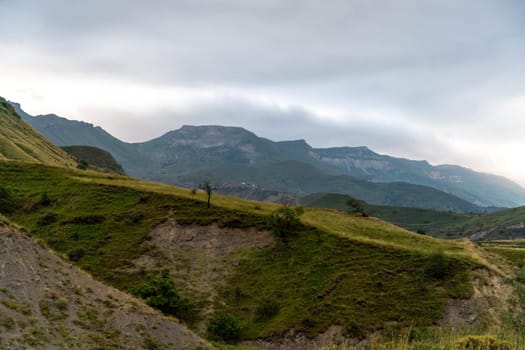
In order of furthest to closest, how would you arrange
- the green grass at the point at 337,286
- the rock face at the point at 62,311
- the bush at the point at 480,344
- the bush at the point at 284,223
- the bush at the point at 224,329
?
1. the bush at the point at 284,223
2. the green grass at the point at 337,286
3. the bush at the point at 224,329
4. the rock face at the point at 62,311
5. the bush at the point at 480,344

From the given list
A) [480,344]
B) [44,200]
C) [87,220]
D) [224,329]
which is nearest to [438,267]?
[224,329]

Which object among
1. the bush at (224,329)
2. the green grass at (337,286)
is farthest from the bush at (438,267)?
the bush at (224,329)

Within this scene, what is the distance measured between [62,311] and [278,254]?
169ft

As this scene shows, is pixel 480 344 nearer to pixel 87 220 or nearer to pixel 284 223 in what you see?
pixel 284 223

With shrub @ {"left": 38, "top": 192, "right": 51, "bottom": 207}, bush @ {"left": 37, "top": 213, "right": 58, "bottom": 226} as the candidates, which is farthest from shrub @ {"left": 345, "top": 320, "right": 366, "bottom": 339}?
shrub @ {"left": 38, "top": 192, "right": 51, "bottom": 207}

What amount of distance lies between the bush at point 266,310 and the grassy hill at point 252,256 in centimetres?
16

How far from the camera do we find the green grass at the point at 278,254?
64938 mm

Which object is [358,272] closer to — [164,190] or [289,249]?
[289,249]

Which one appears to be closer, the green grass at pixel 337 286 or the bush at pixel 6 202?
the green grass at pixel 337 286

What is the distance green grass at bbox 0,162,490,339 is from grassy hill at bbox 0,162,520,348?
0.19 m

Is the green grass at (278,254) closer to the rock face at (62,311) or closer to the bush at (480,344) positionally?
the rock face at (62,311)

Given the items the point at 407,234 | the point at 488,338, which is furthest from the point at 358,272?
the point at 488,338

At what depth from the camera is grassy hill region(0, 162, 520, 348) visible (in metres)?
65.2

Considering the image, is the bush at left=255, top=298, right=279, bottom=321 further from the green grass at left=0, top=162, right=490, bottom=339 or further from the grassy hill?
the green grass at left=0, top=162, right=490, bottom=339
